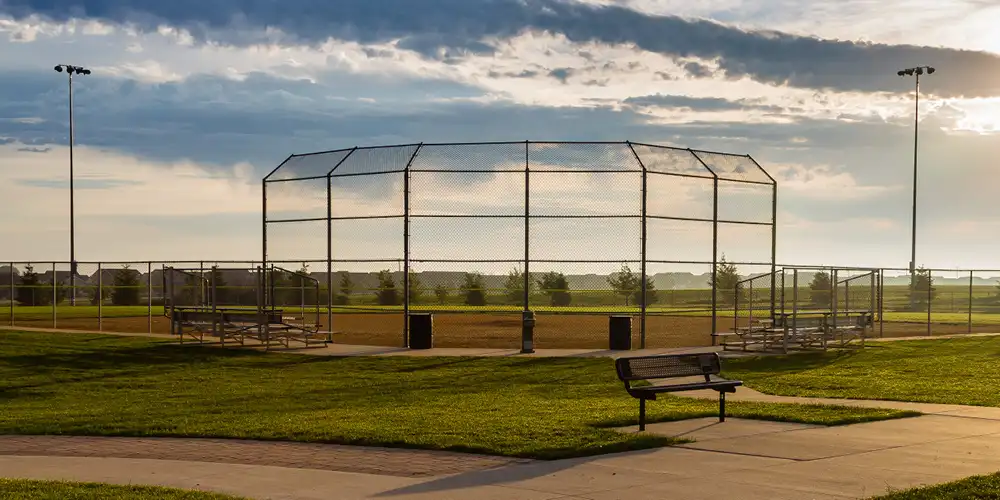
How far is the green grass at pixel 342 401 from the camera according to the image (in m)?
10.9

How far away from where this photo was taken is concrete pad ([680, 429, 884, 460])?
31.7 ft

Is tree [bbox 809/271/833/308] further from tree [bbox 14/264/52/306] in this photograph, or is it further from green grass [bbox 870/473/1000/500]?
tree [bbox 14/264/52/306]

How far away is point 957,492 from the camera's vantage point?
25.9ft

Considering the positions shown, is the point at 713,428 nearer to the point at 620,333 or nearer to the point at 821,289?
the point at 620,333

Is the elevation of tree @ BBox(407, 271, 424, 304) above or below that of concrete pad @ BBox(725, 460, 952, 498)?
above

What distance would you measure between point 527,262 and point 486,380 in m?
6.53

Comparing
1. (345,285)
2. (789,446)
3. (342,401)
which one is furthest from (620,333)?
(345,285)

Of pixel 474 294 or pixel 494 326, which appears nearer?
pixel 494 326

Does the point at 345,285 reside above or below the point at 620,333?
above

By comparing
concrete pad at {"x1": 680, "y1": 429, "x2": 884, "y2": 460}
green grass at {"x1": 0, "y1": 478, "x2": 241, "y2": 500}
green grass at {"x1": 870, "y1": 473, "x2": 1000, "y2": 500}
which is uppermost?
green grass at {"x1": 870, "y1": 473, "x2": 1000, "y2": 500}

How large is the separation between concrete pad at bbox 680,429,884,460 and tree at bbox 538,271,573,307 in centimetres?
2950

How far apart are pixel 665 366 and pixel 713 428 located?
0.91 metres

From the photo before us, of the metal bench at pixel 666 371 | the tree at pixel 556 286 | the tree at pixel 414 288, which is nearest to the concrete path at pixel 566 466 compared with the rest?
the metal bench at pixel 666 371

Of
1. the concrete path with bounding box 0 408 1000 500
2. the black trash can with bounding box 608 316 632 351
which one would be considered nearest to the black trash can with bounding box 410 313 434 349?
the black trash can with bounding box 608 316 632 351
